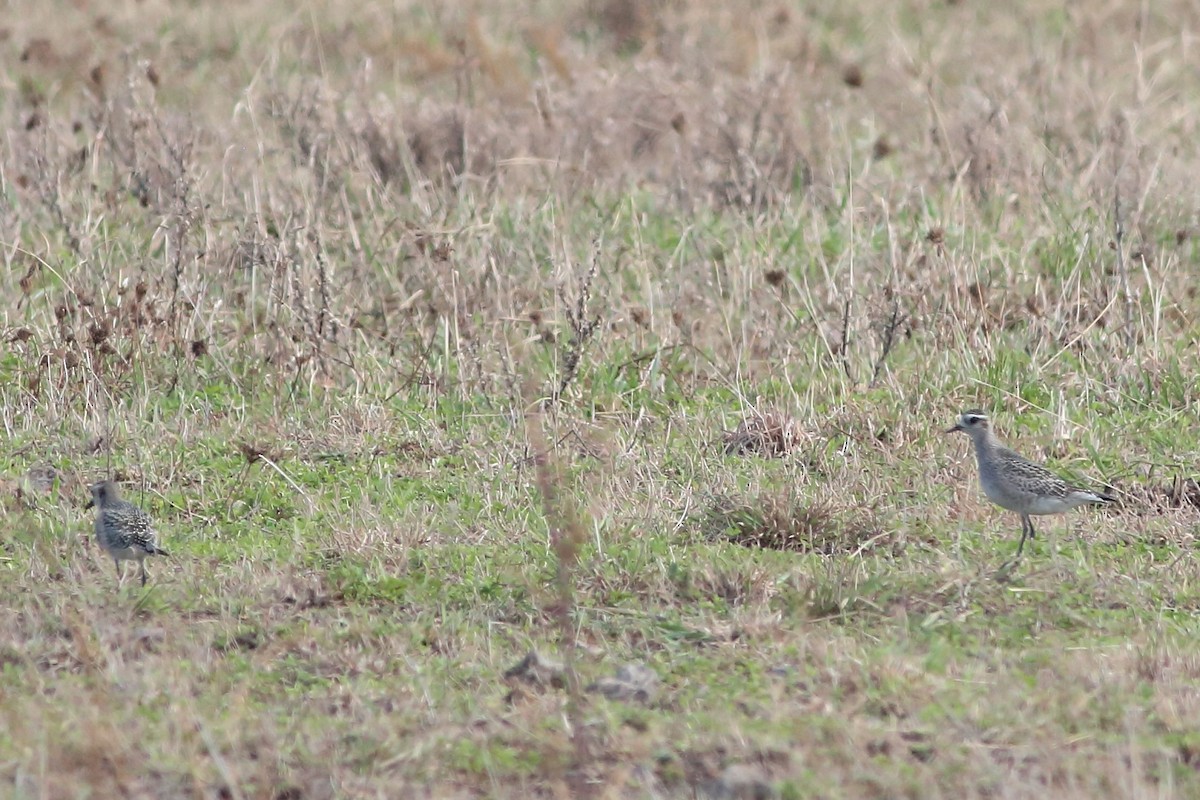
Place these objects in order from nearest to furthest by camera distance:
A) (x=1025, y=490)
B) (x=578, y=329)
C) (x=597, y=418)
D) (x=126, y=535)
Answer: (x=126, y=535) → (x=1025, y=490) → (x=597, y=418) → (x=578, y=329)

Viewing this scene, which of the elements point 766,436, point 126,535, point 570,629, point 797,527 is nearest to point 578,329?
point 766,436

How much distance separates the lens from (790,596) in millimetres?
5527

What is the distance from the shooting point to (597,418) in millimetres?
7688

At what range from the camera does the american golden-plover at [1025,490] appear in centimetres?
604

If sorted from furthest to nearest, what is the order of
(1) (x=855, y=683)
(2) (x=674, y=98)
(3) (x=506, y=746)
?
(2) (x=674, y=98) < (1) (x=855, y=683) < (3) (x=506, y=746)

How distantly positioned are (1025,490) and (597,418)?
2.20 metres

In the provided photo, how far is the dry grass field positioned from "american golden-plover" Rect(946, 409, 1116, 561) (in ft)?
0.46

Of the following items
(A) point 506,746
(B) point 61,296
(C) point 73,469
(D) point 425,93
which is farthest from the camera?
(D) point 425,93

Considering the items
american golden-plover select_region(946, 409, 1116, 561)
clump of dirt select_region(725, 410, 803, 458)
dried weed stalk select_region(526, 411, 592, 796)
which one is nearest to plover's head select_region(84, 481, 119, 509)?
dried weed stalk select_region(526, 411, 592, 796)

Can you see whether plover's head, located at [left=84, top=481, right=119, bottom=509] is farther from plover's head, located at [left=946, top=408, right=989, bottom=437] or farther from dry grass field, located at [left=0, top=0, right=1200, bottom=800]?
plover's head, located at [left=946, top=408, right=989, bottom=437]

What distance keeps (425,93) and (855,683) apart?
29.1ft

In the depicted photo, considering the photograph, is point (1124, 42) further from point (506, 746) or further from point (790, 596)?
point (506, 746)

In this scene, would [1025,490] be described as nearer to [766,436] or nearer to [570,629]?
[766,436]

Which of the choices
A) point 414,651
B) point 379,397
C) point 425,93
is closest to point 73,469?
point 379,397
